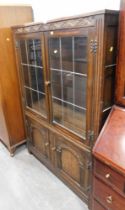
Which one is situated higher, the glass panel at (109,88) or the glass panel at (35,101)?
the glass panel at (109,88)

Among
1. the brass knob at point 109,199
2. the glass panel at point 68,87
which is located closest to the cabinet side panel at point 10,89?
the glass panel at point 68,87

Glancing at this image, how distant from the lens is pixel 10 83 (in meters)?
2.03

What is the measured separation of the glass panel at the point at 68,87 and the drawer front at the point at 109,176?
572 mm

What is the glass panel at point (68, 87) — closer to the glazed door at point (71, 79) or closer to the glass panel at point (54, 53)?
the glazed door at point (71, 79)

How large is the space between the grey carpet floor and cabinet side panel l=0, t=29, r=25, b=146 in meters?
0.33

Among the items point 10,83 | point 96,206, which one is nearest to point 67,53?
point 10,83

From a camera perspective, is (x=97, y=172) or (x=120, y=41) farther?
(x=97, y=172)

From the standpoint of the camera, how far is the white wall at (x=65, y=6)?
1321 millimetres

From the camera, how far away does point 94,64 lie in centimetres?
109

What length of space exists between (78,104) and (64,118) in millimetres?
266

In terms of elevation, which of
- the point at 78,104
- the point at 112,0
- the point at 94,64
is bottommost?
the point at 78,104

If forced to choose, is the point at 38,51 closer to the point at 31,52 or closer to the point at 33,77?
the point at 31,52

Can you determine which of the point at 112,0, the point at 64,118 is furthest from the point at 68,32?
the point at 64,118

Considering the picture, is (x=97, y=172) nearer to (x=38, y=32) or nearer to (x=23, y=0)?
(x=38, y=32)
